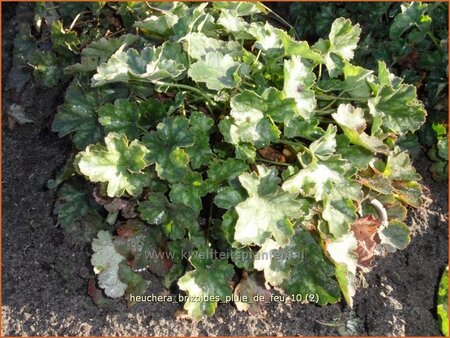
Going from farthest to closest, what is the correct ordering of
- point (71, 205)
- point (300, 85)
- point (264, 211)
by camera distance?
point (71, 205), point (300, 85), point (264, 211)

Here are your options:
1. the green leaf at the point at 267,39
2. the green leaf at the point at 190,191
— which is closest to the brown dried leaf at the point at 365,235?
the green leaf at the point at 190,191

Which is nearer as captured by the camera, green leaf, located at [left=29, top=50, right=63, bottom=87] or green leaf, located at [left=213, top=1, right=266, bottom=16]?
green leaf, located at [left=213, top=1, right=266, bottom=16]

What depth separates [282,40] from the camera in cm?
229

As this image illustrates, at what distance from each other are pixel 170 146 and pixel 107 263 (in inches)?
21.6

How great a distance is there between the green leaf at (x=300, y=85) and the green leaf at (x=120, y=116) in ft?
1.81

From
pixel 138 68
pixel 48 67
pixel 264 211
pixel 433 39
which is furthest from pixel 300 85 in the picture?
pixel 48 67

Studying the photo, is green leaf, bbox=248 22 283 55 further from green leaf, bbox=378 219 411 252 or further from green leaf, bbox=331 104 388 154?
green leaf, bbox=378 219 411 252

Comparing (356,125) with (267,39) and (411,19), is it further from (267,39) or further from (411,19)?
(411,19)

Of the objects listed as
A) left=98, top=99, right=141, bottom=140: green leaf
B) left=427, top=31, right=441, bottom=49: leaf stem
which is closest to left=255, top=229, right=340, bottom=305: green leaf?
left=98, top=99, right=141, bottom=140: green leaf

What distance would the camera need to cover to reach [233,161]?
2.30 metres

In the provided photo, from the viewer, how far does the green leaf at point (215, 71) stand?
7.26 ft

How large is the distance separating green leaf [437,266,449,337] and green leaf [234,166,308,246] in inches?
31.1

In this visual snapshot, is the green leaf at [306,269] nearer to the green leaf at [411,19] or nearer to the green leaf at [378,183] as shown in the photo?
the green leaf at [378,183]

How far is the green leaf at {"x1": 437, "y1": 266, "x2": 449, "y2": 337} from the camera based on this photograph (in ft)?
8.38
